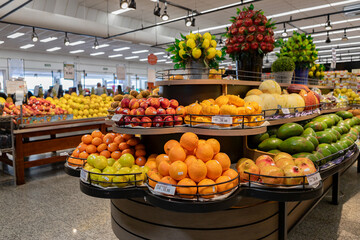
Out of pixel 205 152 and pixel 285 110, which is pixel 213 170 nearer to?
pixel 205 152

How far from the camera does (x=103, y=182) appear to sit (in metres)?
1.69

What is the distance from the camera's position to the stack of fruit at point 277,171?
159cm

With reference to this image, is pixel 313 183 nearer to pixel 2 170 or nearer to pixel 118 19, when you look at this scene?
pixel 2 170

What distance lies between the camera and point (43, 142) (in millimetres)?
4570

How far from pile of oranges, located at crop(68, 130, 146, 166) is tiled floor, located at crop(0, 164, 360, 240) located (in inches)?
36.0

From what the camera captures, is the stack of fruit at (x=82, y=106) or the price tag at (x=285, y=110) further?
the stack of fruit at (x=82, y=106)

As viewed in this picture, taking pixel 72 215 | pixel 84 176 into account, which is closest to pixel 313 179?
pixel 84 176

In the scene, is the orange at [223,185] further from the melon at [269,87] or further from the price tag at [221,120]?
the melon at [269,87]

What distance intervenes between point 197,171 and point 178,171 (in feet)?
0.35

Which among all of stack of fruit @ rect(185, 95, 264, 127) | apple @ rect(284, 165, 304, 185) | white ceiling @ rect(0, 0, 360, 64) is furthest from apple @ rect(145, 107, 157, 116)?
white ceiling @ rect(0, 0, 360, 64)

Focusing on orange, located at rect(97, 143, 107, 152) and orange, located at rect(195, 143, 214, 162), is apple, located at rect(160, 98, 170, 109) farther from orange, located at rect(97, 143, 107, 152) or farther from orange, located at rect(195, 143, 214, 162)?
orange, located at rect(97, 143, 107, 152)

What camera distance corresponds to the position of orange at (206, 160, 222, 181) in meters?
1.57

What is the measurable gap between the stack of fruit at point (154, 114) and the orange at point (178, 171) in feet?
1.36

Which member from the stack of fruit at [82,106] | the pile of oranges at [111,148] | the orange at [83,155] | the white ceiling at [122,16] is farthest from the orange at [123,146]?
the white ceiling at [122,16]
